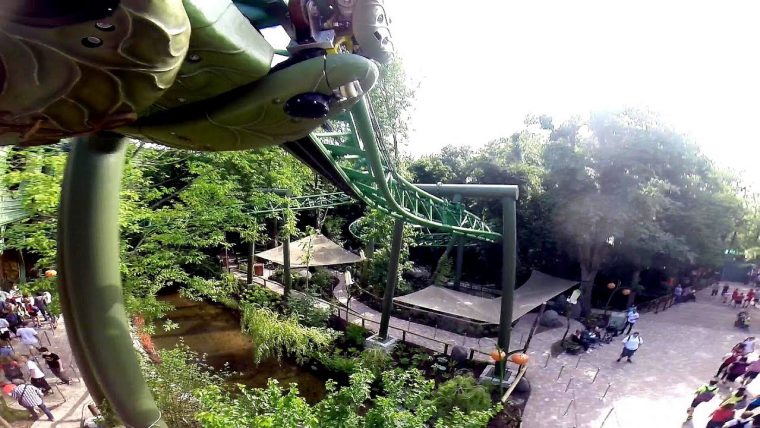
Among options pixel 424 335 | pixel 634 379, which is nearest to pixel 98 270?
pixel 424 335

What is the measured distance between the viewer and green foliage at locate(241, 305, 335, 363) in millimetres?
9219

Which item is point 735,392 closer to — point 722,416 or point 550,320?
point 722,416

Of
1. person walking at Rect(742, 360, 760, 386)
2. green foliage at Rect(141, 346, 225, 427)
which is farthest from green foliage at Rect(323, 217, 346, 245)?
person walking at Rect(742, 360, 760, 386)

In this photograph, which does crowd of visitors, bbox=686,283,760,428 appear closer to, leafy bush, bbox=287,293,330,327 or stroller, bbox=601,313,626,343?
stroller, bbox=601,313,626,343

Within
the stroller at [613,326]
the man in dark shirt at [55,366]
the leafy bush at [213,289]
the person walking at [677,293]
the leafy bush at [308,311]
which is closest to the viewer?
the man in dark shirt at [55,366]

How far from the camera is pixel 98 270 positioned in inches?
134

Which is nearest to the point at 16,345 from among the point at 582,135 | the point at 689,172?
the point at 582,135

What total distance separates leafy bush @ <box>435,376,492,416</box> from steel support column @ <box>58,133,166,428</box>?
483cm

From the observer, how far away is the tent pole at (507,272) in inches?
370

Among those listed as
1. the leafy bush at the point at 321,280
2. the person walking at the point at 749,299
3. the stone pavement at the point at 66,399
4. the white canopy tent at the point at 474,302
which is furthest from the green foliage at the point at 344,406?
the person walking at the point at 749,299

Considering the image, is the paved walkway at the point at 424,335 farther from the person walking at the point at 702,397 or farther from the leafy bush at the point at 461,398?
the person walking at the point at 702,397

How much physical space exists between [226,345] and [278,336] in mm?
2787

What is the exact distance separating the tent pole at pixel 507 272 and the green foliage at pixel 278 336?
3808 millimetres

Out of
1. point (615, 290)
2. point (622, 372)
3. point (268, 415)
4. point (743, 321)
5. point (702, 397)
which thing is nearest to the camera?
point (268, 415)
